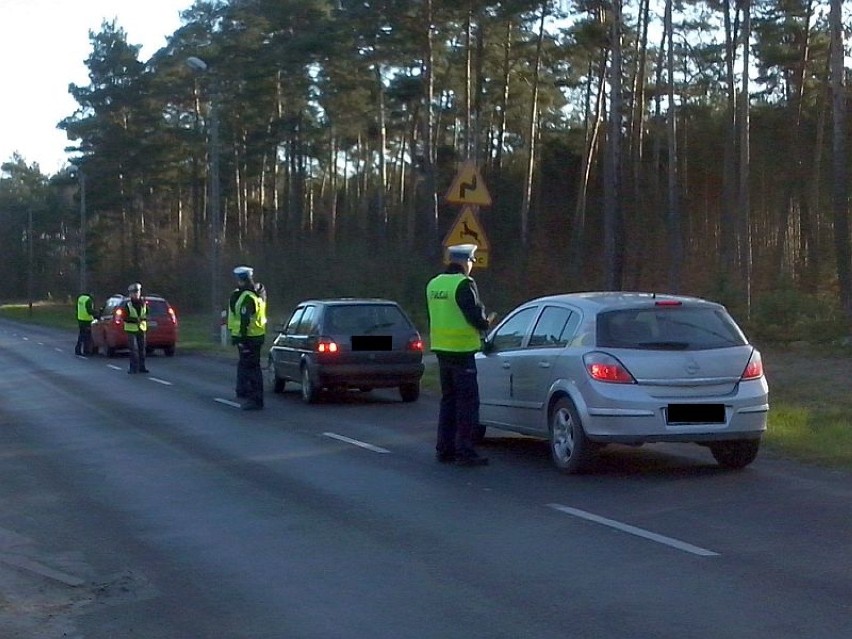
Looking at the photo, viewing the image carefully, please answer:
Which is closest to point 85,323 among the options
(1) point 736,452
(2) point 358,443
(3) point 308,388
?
(3) point 308,388

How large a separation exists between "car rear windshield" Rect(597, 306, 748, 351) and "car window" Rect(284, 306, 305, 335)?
9353mm

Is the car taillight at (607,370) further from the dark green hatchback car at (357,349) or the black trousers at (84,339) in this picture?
the black trousers at (84,339)

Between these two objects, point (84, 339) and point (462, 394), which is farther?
point (84, 339)

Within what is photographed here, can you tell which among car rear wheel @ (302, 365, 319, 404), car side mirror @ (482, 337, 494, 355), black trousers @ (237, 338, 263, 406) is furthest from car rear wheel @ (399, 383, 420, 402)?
car side mirror @ (482, 337, 494, 355)

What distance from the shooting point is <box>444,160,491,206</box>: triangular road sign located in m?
19.9

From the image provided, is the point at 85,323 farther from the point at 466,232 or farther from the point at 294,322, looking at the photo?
the point at 466,232

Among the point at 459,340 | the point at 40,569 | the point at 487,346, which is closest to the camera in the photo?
the point at 40,569

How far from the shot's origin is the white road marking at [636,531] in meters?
8.77

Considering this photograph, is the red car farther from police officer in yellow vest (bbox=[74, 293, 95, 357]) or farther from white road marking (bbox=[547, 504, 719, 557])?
white road marking (bbox=[547, 504, 719, 557])

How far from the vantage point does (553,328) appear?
41.6ft

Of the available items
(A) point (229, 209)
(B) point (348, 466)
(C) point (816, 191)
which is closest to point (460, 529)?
(B) point (348, 466)

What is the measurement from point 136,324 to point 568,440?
15.7 m

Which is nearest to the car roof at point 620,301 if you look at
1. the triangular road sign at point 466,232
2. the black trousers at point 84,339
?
the triangular road sign at point 466,232

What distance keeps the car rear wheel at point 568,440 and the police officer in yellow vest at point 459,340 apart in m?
0.79
